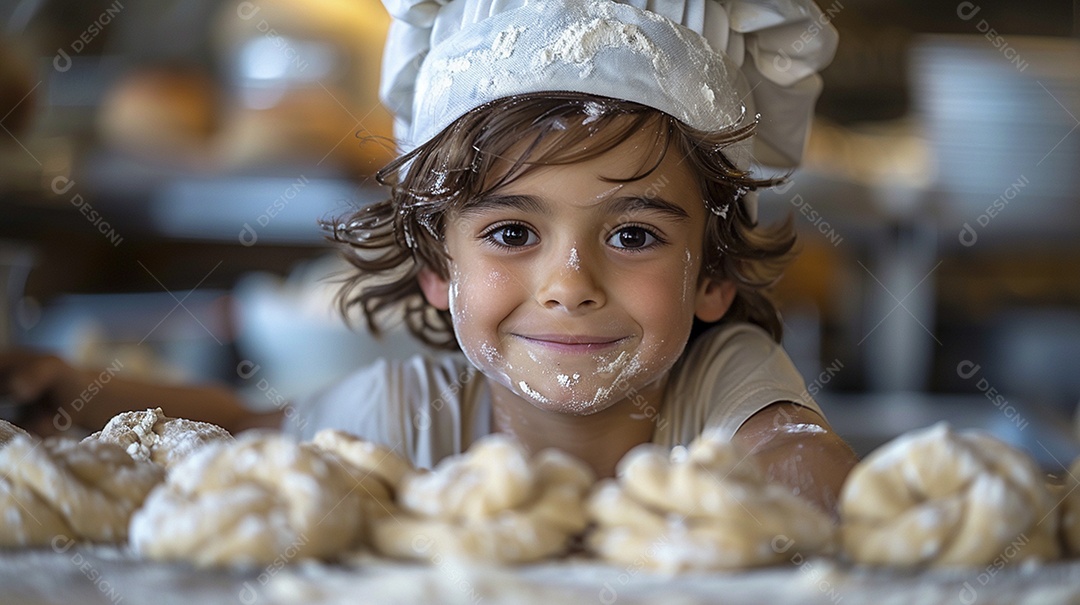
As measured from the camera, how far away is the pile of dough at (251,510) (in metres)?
0.43

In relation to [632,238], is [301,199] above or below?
below

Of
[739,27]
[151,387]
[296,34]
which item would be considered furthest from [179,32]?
[739,27]

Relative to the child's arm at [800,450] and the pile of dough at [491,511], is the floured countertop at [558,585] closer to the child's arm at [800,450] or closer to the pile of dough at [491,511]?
the pile of dough at [491,511]

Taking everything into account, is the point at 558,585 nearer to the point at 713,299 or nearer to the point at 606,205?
the point at 606,205

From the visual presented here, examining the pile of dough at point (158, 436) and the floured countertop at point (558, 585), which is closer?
the floured countertop at point (558, 585)

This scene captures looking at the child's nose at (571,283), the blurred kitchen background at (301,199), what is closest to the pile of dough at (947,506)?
the child's nose at (571,283)

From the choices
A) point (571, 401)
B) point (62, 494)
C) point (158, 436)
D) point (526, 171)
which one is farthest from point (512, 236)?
point (62, 494)

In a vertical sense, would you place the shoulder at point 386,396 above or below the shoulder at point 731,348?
below

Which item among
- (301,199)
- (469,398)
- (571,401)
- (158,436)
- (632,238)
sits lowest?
(301,199)

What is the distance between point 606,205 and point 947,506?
0.55 m

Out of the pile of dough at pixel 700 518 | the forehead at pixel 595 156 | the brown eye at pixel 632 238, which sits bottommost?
the brown eye at pixel 632 238

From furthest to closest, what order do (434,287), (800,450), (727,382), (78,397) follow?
(78,397) → (434,287) → (727,382) → (800,450)

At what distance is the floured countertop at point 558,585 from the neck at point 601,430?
70 centimetres

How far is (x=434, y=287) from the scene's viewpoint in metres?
1.22
